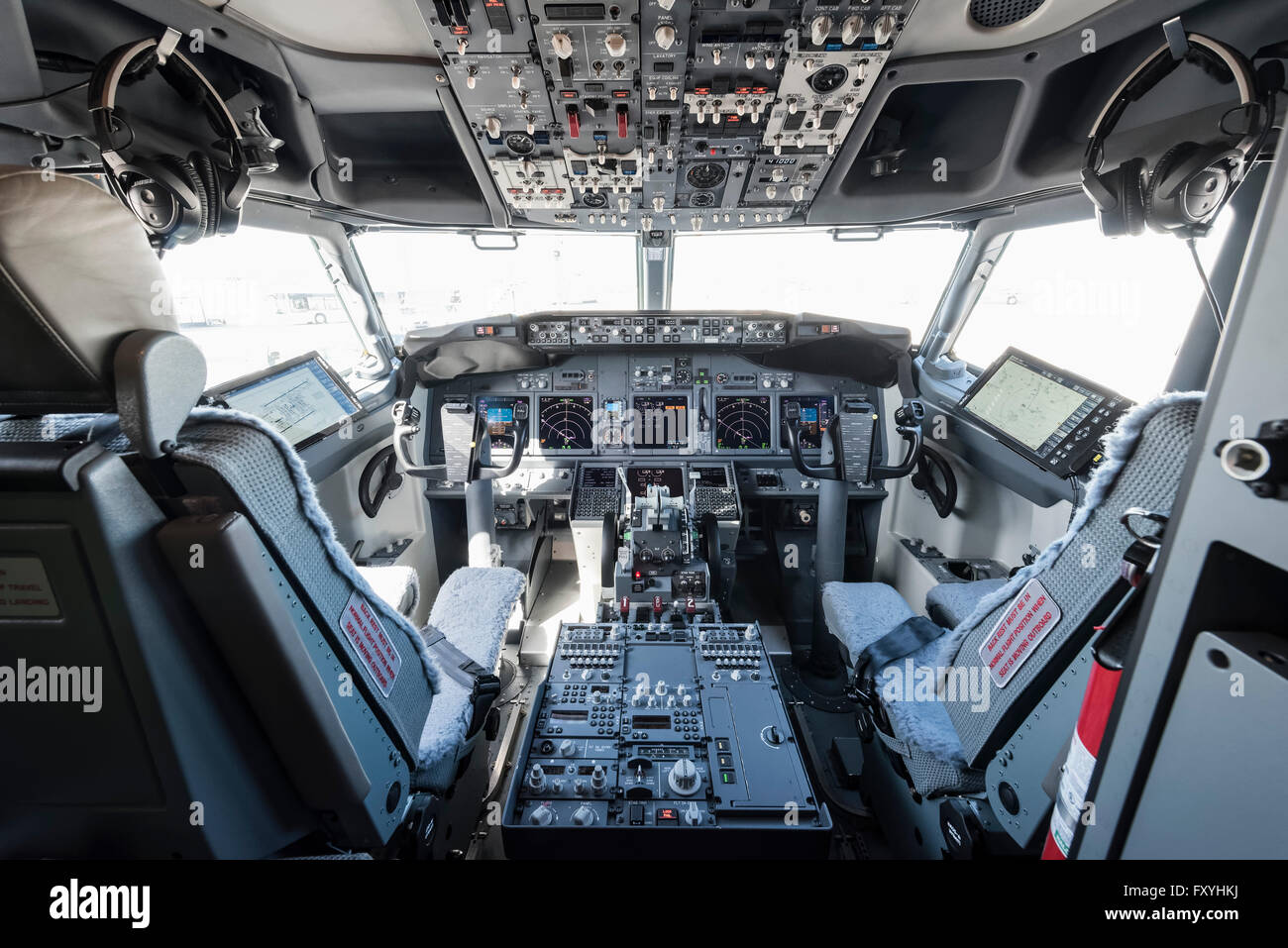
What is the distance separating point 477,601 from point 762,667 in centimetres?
99

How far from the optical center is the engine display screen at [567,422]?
337cm

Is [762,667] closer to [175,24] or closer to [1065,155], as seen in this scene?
[1065,155]

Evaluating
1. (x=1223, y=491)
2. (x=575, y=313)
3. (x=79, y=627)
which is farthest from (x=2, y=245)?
(x=575, y=313)

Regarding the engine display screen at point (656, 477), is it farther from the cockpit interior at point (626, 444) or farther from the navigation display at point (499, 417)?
the navigation display at point (499, 417)

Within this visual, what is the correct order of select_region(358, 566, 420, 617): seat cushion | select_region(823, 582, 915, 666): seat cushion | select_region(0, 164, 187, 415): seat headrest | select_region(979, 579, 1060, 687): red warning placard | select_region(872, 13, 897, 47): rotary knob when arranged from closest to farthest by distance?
select_region(0, 164, 187, 415): seat headrest, select_region(979, 579, 1060, 687): red warning placard, select_region(872, 13, 897, 47): rotary knob, select_region(823, 582, 915, 666): seat cushion, select_region(358, 566, 420, 617): seat cushion

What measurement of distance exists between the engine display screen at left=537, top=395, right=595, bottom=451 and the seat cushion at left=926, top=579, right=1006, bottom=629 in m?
2.13

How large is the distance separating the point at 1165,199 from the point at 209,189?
2780 mm

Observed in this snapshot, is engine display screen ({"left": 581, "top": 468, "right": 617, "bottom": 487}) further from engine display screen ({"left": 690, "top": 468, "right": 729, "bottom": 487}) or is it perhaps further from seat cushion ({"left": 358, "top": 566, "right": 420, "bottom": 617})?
seat cushion ({"left": 358, "top": 566, "right": 420, "bottom": 617})

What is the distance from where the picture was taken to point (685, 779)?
4.21 ft

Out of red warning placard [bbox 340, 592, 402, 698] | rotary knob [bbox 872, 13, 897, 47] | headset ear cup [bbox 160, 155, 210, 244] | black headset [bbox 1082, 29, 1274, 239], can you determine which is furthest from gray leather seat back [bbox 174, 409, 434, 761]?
black headset [bbox 1082, 29, 1274, 239]

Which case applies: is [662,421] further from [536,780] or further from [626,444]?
[536,780]

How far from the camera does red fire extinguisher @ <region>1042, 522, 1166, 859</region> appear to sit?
27.7 inches

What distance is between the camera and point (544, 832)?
3.92ft

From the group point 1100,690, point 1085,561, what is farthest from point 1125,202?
point 1100,690
